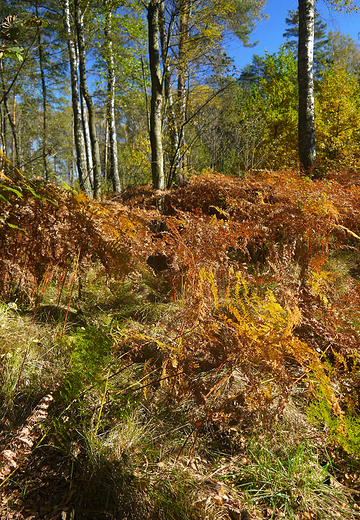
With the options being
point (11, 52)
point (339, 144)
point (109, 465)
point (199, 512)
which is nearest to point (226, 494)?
point (199, 512)

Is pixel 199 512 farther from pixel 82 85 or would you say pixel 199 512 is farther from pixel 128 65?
pixel 128 65

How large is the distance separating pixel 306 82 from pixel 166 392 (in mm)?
5984

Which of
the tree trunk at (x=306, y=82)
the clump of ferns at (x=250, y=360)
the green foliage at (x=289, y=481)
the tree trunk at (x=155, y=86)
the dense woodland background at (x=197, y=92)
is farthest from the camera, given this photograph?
the dense woodland background at (x=197, y=92)

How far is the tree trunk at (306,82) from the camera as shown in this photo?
5461mm

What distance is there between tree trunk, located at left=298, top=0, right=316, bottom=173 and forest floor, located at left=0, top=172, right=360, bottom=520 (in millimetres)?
3301

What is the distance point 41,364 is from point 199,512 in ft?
4.29

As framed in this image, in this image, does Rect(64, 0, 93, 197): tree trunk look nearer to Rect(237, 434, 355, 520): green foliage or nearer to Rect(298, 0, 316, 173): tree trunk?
Rect(298, 0, 316, 173): tree trunk

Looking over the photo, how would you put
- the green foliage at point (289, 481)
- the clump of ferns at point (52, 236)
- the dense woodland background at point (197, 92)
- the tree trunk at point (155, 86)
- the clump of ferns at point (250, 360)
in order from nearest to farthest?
the green foliage at point (289, 481) → the clump of ferns at point (250, 360) → the clump of ferns at point (52, 236) → the tree trunk at point (155, 86) → the dense woodland background at point (197, 92)

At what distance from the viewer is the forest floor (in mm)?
1382

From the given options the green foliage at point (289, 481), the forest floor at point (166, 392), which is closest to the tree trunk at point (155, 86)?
the forest floor at point (166, 392)

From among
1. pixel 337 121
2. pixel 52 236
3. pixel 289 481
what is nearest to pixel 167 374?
pixel 289 481

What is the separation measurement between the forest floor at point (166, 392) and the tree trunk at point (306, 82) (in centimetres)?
330

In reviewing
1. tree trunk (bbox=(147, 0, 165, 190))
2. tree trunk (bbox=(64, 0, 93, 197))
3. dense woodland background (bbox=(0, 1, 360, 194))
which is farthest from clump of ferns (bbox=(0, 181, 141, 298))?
tree trunk (bbox=(64, 0, 93, 197))

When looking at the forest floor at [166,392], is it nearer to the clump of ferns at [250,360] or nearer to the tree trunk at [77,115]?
the clump of ferns at [250,360]
